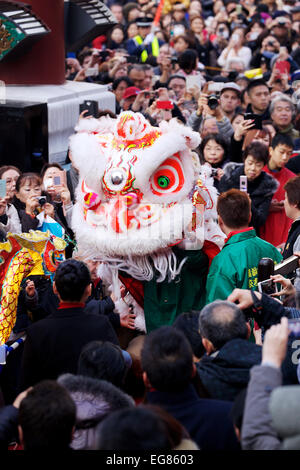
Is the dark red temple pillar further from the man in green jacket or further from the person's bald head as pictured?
the person's bald head

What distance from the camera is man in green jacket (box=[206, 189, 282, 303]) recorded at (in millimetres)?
3730

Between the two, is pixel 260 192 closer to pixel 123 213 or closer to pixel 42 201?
pixel 42 201

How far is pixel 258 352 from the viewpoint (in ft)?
9.00

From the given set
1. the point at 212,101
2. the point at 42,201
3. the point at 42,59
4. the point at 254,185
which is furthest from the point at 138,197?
the point at 42,59

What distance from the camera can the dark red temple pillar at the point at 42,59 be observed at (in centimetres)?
644

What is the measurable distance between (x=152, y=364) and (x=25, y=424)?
50 centimetres

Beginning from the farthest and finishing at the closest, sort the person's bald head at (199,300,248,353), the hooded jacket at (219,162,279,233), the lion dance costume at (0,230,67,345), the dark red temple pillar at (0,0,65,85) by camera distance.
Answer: the dark red temple pillar at (0,0,65,85), the hooded jacket at (219,162,279,233), the lion dance costume at (0,230,67,345), the person's bald head at (199,300,248,353)

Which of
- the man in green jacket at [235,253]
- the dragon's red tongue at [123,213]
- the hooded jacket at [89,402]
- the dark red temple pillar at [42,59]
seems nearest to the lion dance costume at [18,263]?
the dragon's red tongue at [123,213]

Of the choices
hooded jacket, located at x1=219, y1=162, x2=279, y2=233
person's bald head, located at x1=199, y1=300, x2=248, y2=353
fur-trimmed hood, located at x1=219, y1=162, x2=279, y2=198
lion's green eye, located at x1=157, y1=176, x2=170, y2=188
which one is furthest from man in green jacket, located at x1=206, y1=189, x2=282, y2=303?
fur-trimmed hood, located at x1=219, y1=162, x2=279, y2=198

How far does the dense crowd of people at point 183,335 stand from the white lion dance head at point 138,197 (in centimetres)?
18

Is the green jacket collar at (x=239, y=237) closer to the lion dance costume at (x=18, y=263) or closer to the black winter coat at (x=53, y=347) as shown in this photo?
the lion dance costume at (x=18, y=263)

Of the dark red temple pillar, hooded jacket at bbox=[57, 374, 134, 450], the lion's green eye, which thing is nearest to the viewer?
hooded jacket at bbox=[57, 374, 134, 450]

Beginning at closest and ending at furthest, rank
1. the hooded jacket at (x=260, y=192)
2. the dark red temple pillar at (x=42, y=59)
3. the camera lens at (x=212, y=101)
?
the hooded jacket at (x=260, y=192), the camera lens at (x=212, y=101), the dark red temple pillar at (x=42, y=59)

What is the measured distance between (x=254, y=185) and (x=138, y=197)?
166cm
